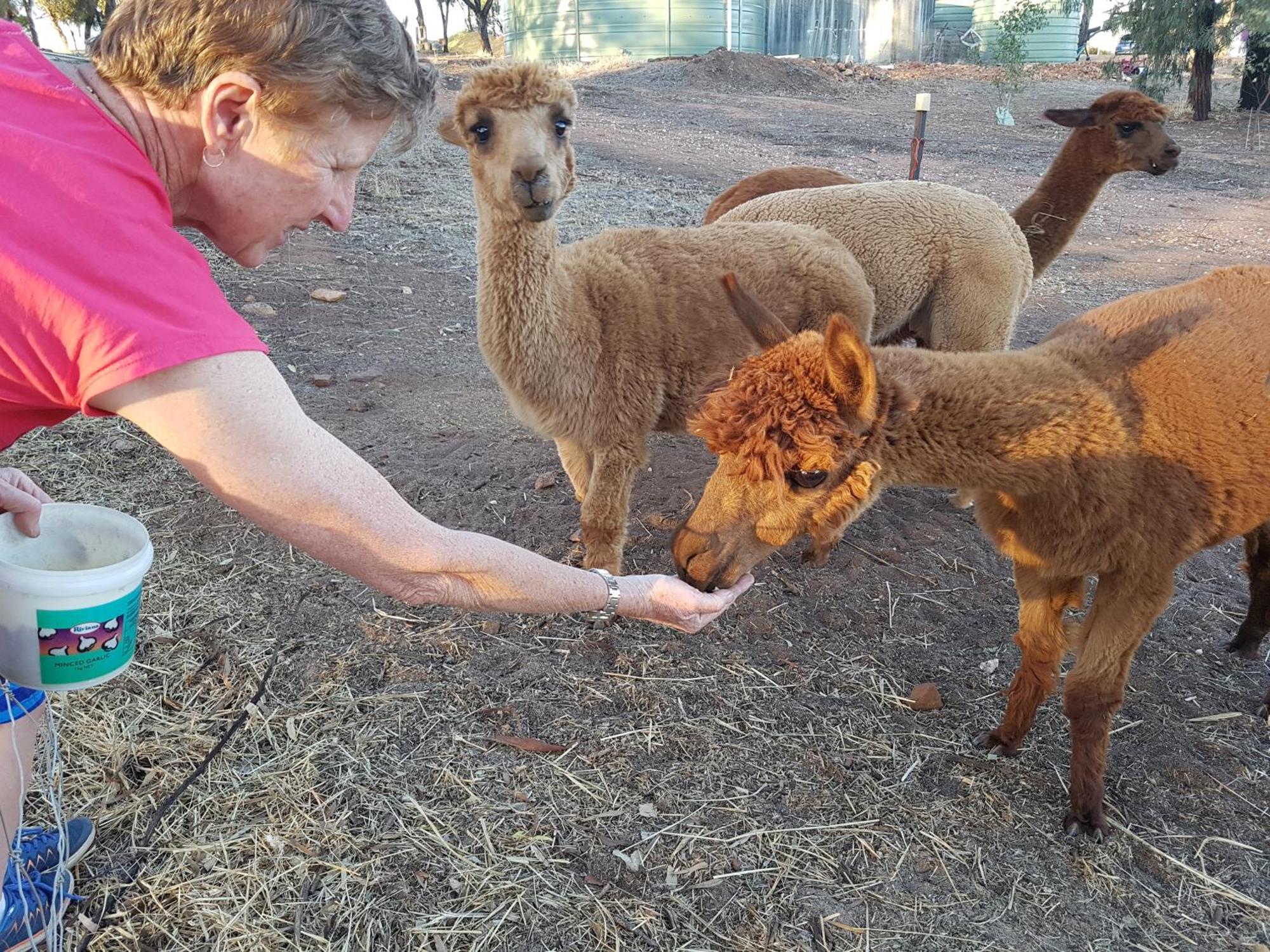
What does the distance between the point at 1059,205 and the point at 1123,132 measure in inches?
26.0

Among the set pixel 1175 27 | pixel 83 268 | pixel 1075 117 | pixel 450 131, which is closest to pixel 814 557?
pixel 450 131

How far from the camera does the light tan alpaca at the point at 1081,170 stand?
5.91 meters

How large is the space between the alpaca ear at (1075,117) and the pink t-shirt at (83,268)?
5.98 m

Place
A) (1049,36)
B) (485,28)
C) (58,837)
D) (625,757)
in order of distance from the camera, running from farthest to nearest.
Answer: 1. (485,28)
2. (1049,36)
3. (625,757)
4. (58,837)

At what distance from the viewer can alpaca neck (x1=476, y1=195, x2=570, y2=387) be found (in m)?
3.70

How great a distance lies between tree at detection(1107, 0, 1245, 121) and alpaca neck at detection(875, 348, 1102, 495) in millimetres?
18897

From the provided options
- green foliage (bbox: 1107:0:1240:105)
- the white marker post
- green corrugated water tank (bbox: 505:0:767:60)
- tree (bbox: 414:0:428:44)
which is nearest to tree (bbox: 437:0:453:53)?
tree (bbox: 414:0:428:44)

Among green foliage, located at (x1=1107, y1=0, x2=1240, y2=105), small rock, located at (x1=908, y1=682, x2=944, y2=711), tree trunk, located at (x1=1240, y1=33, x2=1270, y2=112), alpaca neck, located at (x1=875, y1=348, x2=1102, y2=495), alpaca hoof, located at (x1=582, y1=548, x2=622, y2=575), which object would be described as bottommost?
small rock, located at (x1=908, y1=682, x2=944, y2=711)

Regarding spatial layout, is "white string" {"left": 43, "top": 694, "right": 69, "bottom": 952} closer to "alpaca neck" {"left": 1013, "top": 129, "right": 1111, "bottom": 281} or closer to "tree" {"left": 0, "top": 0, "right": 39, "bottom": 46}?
"alpaca neck" {"left": 1013, "top": 129, "right": 1111, "bottom": 281}

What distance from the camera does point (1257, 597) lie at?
12.0ft

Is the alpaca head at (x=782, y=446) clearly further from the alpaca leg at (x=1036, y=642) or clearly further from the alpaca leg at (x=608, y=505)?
the alpaca leg at (x=608, y=505)

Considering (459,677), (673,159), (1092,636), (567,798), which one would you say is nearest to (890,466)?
(1092,636)

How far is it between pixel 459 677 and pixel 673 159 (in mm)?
11719

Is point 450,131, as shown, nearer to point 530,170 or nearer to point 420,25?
point 530,170
